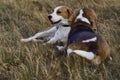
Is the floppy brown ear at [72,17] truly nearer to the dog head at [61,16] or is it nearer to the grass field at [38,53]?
the dog head at [61,16]

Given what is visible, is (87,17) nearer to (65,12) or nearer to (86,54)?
(65,12)

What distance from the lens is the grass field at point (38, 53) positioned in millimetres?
6125

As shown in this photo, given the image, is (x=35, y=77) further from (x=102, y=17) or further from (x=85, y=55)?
(x=102, y=17)

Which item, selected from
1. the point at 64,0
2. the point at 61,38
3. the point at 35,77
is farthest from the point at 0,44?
the point at 64,0

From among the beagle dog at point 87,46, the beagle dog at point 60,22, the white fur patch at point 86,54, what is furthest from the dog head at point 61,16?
the white fur patch at point 86,54

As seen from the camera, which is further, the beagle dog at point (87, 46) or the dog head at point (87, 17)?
the dog head at point (87, 17)

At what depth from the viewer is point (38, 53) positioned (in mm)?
6980

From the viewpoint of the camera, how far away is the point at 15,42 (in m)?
7.94

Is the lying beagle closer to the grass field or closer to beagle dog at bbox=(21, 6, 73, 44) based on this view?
beagle dog at bbox=(21, 6, 73, 44)

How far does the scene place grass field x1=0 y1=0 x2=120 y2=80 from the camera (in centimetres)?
612

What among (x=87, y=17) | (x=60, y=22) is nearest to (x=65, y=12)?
(x=60, y=22)

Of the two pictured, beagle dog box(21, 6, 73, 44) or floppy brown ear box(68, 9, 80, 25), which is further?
beagle dog box(21, 6, 73, 44)

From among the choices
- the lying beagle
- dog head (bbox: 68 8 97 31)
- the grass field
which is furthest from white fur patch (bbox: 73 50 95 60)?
the lying beagle

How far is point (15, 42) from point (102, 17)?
3.44m
